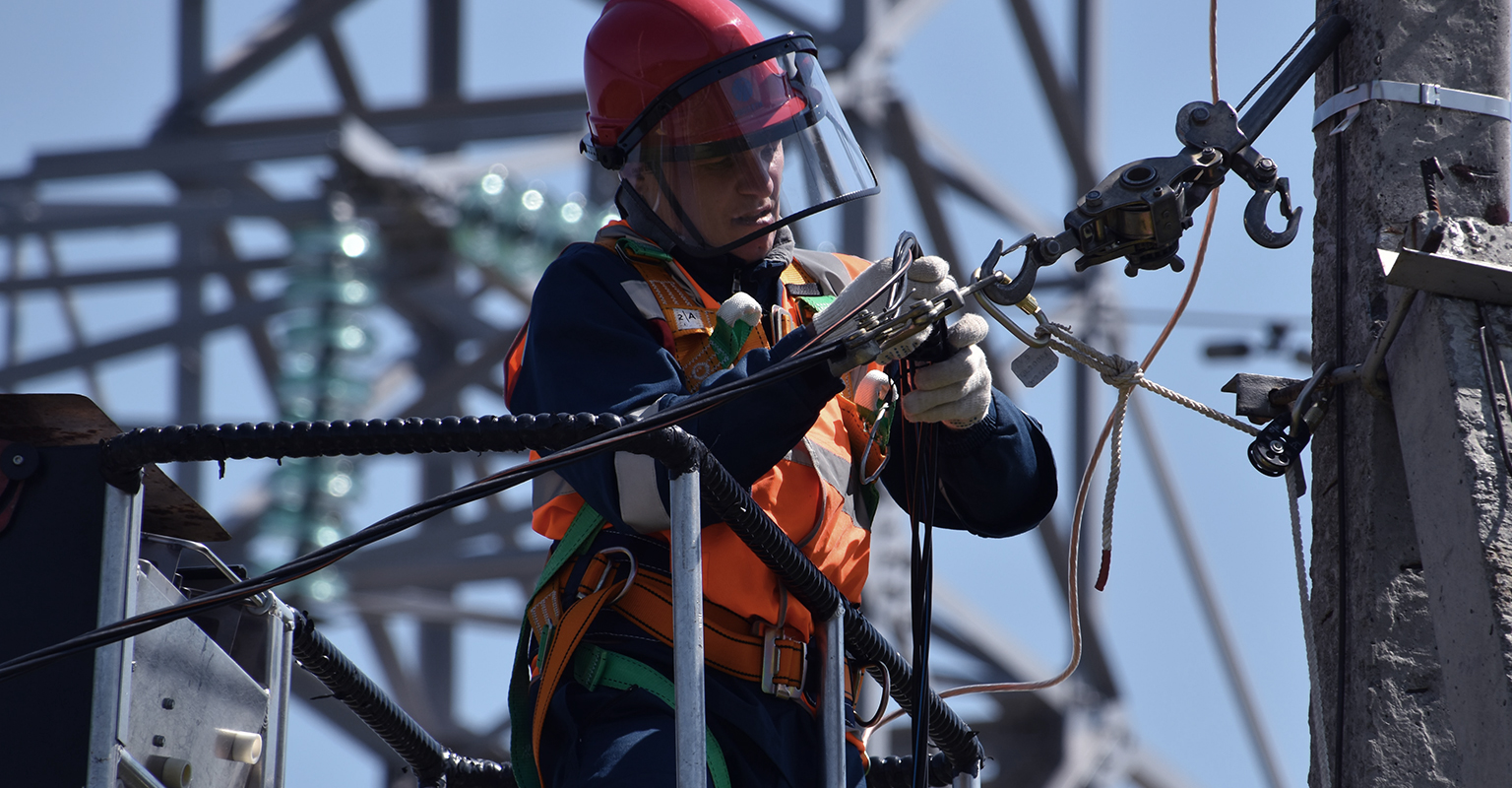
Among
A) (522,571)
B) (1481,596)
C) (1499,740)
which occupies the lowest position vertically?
(1499,740)

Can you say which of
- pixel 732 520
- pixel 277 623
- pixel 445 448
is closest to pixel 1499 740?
pixel 732 520

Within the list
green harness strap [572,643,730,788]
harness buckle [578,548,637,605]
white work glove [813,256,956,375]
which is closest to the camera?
white work glove [813,256,956,375]

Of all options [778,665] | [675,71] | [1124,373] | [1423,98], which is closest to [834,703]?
[778,665]

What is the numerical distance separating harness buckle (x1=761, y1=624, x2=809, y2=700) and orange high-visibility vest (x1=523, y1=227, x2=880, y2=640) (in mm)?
26

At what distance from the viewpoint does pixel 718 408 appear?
10.1 ft

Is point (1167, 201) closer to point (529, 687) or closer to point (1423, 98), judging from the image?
point (1423, 98)

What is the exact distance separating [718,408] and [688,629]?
1.59ft

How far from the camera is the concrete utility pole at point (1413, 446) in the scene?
115 inches

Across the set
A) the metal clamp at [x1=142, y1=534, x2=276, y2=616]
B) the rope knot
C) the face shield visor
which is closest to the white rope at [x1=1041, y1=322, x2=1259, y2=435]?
the rope knot

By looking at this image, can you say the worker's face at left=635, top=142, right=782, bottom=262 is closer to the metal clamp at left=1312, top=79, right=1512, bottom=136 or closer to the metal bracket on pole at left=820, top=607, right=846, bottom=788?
the metal bracket on pole at left=820, top=607, right=846, bottom=788

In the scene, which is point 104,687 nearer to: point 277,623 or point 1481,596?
point 277,623

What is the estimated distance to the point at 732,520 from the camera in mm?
2887

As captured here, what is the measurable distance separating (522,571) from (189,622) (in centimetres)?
777

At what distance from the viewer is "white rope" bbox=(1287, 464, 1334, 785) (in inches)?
124
